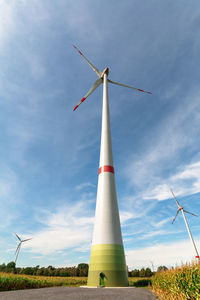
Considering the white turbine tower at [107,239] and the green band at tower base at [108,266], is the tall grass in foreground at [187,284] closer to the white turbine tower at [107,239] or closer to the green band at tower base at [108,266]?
the green band at tower base at [108,266]

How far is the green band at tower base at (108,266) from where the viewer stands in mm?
22484

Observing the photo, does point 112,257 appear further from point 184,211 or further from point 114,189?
point 184,211

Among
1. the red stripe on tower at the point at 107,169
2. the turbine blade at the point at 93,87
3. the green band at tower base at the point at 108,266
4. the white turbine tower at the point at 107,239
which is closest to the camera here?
the green band at tower base at the point at 108,266

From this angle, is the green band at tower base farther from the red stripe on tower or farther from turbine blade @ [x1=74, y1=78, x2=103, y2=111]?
turbine blade @ [x1=74, y1=78, x2=103, y2=111]

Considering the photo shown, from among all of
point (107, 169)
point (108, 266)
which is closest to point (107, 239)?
point (108, 266)

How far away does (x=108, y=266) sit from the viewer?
2303 centimetres

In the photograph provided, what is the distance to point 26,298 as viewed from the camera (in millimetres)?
12828

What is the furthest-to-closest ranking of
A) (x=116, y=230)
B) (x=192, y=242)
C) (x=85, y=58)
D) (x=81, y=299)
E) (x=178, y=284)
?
(x=192, y=242) → (x=85, y=58) → (x=116, y=230) → (x=81, y=299) → (x=178, y=284)

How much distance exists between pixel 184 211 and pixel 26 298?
252 ft

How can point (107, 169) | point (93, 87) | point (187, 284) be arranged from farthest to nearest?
point (93, 87) < point (107, 169) < point (187, 284)

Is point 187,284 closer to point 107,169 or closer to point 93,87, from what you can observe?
point 107,169

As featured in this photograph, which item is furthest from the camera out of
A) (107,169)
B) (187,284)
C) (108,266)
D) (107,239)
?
(107,169)

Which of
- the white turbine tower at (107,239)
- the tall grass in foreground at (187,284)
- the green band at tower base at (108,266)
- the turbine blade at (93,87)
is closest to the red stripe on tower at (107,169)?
the white turbine tower at (107,239)

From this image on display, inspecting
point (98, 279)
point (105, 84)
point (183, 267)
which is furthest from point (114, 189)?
point (105, 84)
